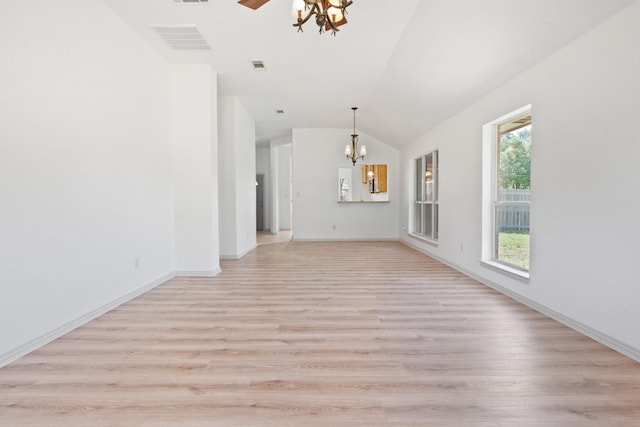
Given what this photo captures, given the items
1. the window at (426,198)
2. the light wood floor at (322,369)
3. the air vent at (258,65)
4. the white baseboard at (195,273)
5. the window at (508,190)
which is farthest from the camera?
the window at (426,198)

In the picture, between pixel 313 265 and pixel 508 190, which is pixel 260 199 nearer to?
pixel 313 265

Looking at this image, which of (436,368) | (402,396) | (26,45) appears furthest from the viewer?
(26,45)

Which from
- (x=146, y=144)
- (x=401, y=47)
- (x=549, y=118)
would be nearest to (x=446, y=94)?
(x=401, y=47)

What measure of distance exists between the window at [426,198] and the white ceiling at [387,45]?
1.10 metres

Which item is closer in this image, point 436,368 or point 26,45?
point 436,368

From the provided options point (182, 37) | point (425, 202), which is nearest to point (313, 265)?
point (425, 202)

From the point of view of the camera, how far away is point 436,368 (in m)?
1.97

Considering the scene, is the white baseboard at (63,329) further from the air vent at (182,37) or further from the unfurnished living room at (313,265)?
the air vent at (182,37)

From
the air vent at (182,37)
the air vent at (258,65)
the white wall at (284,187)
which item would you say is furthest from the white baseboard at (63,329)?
the white wall at (284,187)

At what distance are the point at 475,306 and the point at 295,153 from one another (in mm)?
6212

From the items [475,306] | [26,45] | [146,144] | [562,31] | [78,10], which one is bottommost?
[475,306]

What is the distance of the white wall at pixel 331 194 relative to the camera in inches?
330

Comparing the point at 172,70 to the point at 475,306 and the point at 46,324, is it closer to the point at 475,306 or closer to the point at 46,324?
the point at 46,324

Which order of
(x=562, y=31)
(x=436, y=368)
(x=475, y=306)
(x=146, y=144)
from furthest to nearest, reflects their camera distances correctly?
(x=146, y=144) < (x=475, y=306) < (x=562, y=31) < (x=436, y=368)
